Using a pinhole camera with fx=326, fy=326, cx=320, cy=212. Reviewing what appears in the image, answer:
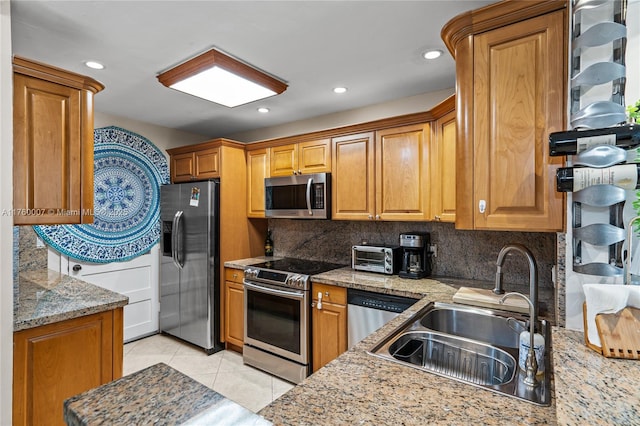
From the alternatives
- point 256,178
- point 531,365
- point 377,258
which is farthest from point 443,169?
point 256,178

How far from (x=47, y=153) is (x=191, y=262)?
1.89 meters

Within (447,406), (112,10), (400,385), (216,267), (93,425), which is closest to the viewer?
(93,425)

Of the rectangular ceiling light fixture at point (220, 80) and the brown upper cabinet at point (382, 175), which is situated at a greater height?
the rectangular ceiling light fixture at point (220, 80)

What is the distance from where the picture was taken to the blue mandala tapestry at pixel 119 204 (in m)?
3.23

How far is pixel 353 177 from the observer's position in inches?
115

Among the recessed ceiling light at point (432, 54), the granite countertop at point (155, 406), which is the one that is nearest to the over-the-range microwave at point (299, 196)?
the recessed ceiling light at point (432, 54)

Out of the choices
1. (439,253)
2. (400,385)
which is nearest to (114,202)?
(439,253)

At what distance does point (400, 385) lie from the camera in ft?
3.32

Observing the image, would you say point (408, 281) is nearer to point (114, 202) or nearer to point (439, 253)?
point (439, 253)

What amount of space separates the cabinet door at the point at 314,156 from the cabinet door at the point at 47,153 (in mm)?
1751

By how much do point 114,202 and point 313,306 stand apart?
2431 mm

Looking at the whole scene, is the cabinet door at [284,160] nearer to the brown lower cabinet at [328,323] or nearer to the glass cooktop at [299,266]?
the glass cooktop at [299,266]

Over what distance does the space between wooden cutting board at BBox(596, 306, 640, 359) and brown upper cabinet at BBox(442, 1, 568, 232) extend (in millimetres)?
409

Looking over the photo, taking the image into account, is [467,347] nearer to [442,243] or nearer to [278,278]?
[442,243]
